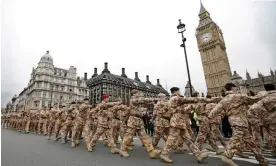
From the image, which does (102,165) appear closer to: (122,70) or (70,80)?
(70,80)

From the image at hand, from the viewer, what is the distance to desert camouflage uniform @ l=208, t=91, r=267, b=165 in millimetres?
4219

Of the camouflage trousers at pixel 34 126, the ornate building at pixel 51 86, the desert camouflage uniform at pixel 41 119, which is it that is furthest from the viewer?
the ornate building at pixel 51 86

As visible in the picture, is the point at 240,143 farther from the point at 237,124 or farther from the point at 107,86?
the point at 107,86

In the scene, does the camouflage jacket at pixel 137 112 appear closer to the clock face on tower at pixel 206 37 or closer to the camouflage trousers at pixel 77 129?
the camouflage trousers at pixel 77 129

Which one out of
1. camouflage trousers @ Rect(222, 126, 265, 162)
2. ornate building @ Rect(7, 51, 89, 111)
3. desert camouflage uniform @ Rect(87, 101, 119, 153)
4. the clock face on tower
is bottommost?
camouflage trousers @ Rect(222, 126, 265, 162)

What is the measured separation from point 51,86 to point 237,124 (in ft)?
200

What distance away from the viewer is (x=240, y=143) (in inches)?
168

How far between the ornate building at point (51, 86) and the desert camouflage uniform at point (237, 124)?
52.9 meters

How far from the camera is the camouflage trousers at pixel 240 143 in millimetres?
4199

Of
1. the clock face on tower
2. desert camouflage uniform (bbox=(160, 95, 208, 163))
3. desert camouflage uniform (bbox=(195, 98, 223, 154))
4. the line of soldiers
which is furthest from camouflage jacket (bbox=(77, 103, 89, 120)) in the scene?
the clock face on tower

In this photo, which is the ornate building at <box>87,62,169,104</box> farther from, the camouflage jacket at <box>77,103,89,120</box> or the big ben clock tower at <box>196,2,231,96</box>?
the camouflage jacket at <box>77,103,89,120</box>

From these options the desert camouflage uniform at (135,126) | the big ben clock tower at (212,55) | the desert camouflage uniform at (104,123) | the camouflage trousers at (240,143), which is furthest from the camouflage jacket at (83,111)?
the big ben clock tower at (212,55)

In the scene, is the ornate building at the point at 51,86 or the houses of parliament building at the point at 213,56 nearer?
the ornate building at the point at 51,86

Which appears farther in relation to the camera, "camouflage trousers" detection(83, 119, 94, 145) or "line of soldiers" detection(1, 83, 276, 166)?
"camouflage trousers" detection(83, 119, 94, 145)
